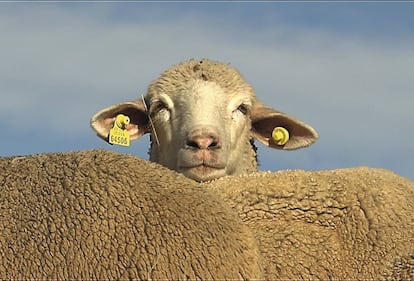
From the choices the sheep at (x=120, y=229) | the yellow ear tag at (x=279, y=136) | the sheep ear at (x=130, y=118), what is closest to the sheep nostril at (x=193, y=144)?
the sheep ear at (x=130, y=118)

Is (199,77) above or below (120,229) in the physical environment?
below

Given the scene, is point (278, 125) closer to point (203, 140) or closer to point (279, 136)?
point (279, 136)

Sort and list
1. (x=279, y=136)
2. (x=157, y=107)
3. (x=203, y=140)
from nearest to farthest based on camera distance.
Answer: (x=203, y=140)
(x=157, y=107)
(x=279, y=136)

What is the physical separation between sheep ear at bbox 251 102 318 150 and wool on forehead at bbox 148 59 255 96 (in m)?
0.31

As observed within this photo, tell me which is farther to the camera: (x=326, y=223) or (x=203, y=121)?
(x=203, y=121)

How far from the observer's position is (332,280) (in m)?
4.55

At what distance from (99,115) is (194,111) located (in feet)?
4.39

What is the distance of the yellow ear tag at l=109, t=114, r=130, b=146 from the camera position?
991 cm

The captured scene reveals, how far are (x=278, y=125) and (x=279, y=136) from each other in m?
0.17

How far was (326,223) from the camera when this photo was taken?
476cm

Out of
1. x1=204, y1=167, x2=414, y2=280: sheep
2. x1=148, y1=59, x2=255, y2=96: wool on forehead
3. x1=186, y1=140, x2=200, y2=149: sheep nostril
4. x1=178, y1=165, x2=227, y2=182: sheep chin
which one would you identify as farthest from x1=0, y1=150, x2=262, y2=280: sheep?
x1=148, y1=59, x2=255, y2=96: wool on forehead

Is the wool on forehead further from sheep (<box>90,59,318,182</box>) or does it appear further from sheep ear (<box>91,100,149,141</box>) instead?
sheep ear (<box>91,100,149,141</box>)

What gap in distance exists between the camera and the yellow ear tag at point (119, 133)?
991 cm

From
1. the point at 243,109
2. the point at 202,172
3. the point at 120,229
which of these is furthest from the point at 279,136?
the point at 120,229
